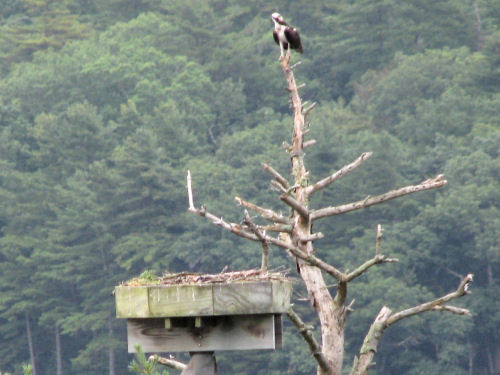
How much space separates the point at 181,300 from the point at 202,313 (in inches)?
2.5

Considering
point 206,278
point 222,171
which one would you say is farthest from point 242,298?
point 222,171

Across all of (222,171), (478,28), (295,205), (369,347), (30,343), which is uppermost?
(295,205)

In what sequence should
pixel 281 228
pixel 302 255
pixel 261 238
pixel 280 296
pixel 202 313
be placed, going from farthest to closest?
1. pixel 281 228
2. pixel 302 255
3. pixel 261 238
4. pixel 280 296
5. pixel 202 313

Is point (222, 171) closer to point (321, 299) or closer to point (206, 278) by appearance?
point (321, 299)

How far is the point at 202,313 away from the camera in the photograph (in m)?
3.00

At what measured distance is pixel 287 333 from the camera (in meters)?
44.0

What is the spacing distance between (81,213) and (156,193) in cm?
323

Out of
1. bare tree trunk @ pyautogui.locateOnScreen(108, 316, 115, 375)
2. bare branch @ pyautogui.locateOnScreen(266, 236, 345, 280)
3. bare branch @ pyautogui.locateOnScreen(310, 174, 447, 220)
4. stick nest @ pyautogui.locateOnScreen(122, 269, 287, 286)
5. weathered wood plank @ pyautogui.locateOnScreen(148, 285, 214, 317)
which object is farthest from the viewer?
bare tree trunk @ pyautogui.locateOnScreen(108, 316, 115, 375)

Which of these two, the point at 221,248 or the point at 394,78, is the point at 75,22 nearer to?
the point at 394,78

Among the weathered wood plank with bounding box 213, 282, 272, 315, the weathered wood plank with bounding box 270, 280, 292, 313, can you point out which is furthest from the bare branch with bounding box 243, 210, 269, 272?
the weathered wood plank with bounding box 213, 282, 272, 315

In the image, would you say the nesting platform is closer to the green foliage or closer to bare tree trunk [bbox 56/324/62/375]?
the green foliage

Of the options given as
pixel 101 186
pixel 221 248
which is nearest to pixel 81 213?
pixel 101 186

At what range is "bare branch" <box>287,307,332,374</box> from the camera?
15.4ft

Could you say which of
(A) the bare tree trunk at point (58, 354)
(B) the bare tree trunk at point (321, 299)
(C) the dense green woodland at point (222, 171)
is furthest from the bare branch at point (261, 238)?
(A) the bare tree trunk at point (58, 354)
